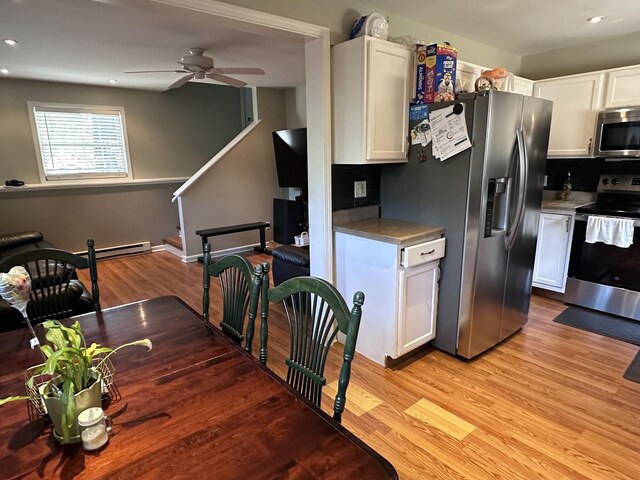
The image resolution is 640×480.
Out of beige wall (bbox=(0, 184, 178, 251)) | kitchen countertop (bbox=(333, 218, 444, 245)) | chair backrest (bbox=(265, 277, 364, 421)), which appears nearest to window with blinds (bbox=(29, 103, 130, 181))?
beige wall (bbox=(0, 184, 178, 251))

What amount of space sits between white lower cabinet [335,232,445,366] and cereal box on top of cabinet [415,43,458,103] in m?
0.96

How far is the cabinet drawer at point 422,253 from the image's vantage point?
2.28m

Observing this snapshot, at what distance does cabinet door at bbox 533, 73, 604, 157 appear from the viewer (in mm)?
3391

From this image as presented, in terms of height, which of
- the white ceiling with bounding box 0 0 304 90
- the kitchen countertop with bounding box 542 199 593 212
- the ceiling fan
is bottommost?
the kitchen countertop with bounding box 542 199 593 212

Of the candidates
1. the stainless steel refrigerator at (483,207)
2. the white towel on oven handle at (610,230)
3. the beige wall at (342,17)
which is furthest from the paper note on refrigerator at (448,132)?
the white towel on oven handle at (610,230)

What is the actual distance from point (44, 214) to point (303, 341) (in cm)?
520

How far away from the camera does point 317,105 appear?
245cm

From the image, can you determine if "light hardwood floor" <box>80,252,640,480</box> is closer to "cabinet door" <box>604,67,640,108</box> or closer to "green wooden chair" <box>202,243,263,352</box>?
"green wooden chair" <box>202,243,263,352</box>

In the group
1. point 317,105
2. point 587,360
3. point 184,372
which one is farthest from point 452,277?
point 184,372

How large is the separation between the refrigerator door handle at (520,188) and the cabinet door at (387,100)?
732 mm

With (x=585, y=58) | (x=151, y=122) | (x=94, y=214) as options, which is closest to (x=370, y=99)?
(x=585, y=58)

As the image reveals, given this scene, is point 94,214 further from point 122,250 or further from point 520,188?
point 520,188

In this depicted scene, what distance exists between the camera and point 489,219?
7.80 ft

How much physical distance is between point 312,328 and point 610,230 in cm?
292
